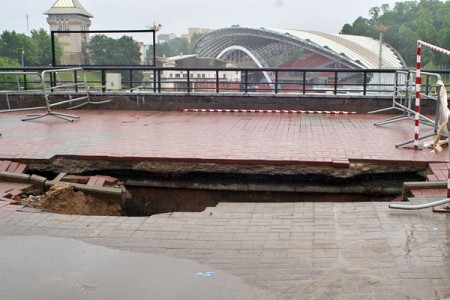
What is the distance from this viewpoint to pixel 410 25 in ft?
161

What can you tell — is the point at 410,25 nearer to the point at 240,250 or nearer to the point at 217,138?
the point at 217,138

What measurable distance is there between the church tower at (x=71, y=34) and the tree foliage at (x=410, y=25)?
13.6m

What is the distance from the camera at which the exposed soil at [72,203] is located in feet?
21.0

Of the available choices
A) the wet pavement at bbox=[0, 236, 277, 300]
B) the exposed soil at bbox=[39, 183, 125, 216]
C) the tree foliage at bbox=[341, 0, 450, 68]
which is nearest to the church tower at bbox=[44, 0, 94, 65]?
the exposed soil at bbox=[39, 183, 125, 216]

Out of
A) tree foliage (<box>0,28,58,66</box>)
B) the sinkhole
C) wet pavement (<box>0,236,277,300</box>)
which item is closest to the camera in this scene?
wet pavement (<box>0,236,277,300</box>)

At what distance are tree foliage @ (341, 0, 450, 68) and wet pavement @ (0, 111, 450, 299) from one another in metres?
16.6


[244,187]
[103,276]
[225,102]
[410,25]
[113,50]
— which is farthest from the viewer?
[410,25]

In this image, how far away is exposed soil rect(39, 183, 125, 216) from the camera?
6395 millimetres

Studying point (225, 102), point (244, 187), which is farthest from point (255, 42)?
point (244, 187)

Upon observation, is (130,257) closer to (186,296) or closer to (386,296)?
(186,296)

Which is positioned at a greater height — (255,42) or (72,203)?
(255,42)

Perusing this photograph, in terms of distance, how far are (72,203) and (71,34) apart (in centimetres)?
1042

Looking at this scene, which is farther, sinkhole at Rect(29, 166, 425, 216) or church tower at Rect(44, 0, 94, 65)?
church tower at Rect(44, 0, 94, 65)

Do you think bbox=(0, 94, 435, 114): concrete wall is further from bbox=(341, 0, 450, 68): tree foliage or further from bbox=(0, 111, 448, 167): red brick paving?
bbox=(341, 0, 450, 68): tree foliage
